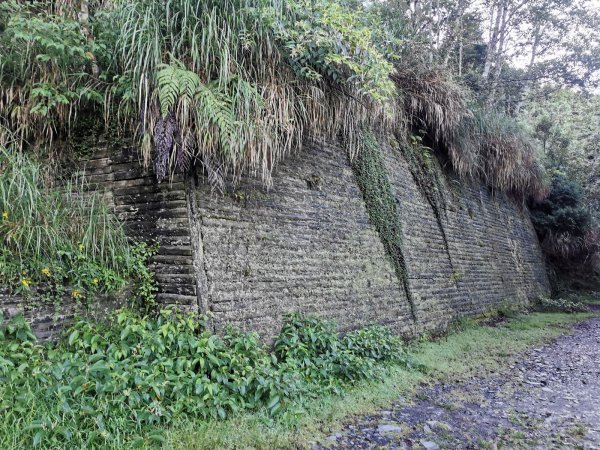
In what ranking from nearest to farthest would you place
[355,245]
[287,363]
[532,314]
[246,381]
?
[246,381] < [287,363] < [355,245] < [532,314]

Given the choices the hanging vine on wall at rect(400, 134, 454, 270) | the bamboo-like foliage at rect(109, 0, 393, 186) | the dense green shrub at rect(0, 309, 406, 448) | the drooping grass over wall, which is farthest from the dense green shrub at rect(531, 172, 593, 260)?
the drooping grass over wall

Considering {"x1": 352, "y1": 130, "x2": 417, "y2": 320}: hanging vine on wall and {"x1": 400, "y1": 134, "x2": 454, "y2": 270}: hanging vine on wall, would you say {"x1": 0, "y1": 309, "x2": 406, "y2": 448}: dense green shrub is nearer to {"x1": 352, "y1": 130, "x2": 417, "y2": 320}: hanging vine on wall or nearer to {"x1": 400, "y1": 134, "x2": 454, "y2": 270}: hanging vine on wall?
{"x1": 352, "y1": 130, "x2": 417, "y2": 320}: hanging vine on wall

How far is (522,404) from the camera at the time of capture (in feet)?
14.2

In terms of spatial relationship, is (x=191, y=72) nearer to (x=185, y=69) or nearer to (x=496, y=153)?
(x=185, y=69)

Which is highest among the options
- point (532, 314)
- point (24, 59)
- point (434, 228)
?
point (24, 59)

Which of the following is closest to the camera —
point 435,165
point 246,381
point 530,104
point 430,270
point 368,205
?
point 246,381

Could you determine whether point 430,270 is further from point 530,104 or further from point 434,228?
point 530,104

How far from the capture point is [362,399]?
396 centimetres

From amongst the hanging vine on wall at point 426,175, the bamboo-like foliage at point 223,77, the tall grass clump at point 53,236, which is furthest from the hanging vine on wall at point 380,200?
the tall grass clump at point 53,236

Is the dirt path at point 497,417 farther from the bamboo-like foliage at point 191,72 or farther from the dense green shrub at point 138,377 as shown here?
the bamboo-like foliage at point 191,72

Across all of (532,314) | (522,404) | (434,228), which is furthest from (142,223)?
(532,314)

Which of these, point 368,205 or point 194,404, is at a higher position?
point 368,205

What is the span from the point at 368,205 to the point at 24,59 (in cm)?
437

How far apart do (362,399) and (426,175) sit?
218 inches
